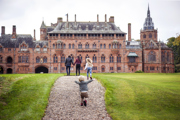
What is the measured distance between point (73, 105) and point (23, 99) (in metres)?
3.92

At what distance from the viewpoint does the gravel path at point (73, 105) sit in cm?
1259

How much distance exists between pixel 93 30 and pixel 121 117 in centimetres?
5320

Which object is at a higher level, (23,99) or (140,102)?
(23,99)

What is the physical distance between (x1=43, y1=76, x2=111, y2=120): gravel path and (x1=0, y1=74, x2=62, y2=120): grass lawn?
617 millimetres

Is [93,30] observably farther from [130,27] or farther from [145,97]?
[145,97]

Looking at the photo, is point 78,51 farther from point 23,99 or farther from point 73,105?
point 73,105

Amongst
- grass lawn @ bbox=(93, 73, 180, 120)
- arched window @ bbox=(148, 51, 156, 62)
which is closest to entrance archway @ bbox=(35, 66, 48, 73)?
arched window @ bbox=(148, 51, 156, 62)

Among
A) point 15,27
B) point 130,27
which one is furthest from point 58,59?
point 130,27

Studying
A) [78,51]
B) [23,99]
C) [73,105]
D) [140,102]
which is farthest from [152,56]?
[23,99]

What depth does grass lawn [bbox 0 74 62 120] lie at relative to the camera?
12.3 metres

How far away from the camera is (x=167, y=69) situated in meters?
65.6

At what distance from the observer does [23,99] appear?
48.3 feet

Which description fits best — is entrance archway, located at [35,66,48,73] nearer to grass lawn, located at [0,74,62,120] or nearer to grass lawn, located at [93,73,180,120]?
grass lawn, located at [0,74,62,120]

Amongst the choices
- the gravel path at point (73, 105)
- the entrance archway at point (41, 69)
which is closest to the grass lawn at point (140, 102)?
the gravel path at point (73, 105)
